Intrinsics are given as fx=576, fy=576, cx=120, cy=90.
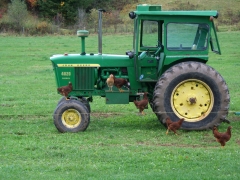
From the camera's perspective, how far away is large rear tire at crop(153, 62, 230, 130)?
11.6 m

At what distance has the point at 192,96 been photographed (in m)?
11.8

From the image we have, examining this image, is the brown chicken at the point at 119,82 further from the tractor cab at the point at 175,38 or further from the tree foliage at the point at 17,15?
the tree foliage at the point at 17,15

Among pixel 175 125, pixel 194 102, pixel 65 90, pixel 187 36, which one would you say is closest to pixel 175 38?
pixel 187 36

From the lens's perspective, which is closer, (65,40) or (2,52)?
(2,52)

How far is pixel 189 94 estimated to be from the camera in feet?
38.8

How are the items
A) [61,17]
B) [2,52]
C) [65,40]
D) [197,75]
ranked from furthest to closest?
[61,17] < [65,40] < [2,52] < [197,75]

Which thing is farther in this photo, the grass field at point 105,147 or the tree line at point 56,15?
the tree line at point 56,15

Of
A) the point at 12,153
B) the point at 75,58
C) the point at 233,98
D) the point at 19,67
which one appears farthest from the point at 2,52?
the point at 12,153

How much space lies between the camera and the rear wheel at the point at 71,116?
11688 millimetres

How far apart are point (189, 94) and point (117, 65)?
65.9 inches

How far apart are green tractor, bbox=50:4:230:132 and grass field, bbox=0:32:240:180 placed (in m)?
0.39

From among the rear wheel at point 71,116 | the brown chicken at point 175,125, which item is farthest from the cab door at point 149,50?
the rear wheel at point 71,116

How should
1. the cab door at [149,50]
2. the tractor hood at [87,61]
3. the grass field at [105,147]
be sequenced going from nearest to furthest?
the grass field at [105,147] < the cab door at [149,50] < the tractor hood at [87,61]

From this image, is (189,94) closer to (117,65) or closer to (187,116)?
(187,116)
